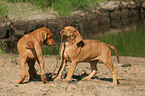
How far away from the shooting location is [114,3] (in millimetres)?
31891

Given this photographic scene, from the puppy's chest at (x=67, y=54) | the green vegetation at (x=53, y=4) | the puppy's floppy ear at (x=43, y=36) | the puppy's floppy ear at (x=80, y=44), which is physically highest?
the green vegetation at (x=53, y=4)

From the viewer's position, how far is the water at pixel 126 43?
1514cm

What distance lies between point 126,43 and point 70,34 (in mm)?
12015

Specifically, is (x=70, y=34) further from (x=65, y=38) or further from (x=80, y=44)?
(x=80, y=44)

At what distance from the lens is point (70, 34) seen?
6.82 meters

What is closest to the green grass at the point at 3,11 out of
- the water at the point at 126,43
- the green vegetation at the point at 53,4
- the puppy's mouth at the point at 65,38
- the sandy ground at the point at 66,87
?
the green vegetation at the point at 53,4

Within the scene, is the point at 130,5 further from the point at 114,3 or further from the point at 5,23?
the point at 5,23

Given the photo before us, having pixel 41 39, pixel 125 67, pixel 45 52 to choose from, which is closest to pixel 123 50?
pixel 45 52

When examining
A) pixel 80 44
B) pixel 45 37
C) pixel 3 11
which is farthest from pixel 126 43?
pixel 45 37

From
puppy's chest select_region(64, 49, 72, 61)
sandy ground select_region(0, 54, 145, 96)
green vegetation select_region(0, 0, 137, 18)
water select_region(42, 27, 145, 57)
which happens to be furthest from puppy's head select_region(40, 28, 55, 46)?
green vegetation select_region(0, 0, 137, 18)

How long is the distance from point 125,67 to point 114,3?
74.8 feet

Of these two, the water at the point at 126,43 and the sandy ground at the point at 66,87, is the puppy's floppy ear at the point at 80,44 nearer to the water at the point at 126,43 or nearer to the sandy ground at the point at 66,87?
the sandy ground at the point at 66,87

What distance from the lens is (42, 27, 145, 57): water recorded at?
15141 mm

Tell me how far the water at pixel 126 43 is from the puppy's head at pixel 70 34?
300 inches
